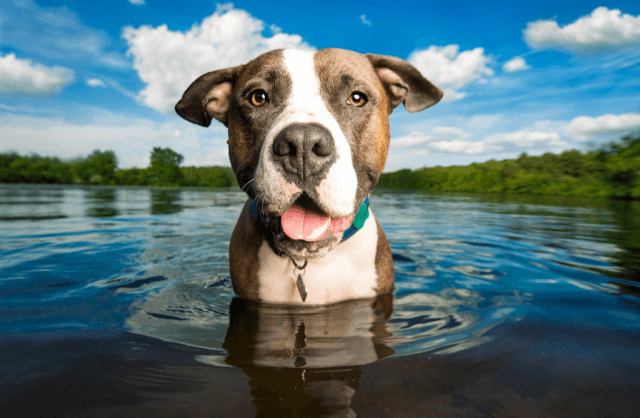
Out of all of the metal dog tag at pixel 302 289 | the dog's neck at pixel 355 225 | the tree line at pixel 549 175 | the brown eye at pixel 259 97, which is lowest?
the metal dog tag at pixel 302 289

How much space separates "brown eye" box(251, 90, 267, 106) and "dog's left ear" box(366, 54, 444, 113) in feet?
3.70

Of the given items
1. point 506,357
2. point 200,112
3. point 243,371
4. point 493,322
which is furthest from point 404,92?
point 243,371

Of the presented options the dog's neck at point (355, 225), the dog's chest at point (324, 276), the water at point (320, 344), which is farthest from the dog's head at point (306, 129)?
the water at point (320, 344)

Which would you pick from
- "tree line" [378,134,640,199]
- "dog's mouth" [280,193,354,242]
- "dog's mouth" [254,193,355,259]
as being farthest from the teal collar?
"tree line" [378,134,640,199]

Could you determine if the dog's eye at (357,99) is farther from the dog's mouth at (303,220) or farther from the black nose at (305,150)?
the dog's mouth at (303,220)

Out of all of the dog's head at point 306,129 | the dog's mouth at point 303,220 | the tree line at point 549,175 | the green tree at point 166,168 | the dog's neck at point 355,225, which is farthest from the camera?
the green tree at point 166,168

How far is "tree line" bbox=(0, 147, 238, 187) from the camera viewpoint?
55.4m

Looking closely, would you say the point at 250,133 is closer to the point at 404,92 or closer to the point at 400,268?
the point at 404,92

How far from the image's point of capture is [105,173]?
64.4 metres

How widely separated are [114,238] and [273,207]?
16.4 feet

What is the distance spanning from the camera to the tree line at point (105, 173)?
182 ft

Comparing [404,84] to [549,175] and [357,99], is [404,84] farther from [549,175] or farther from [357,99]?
[549,175]

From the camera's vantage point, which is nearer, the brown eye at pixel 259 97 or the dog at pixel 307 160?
the dog at pixel 307 160

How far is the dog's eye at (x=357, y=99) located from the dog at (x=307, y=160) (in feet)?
0.03
